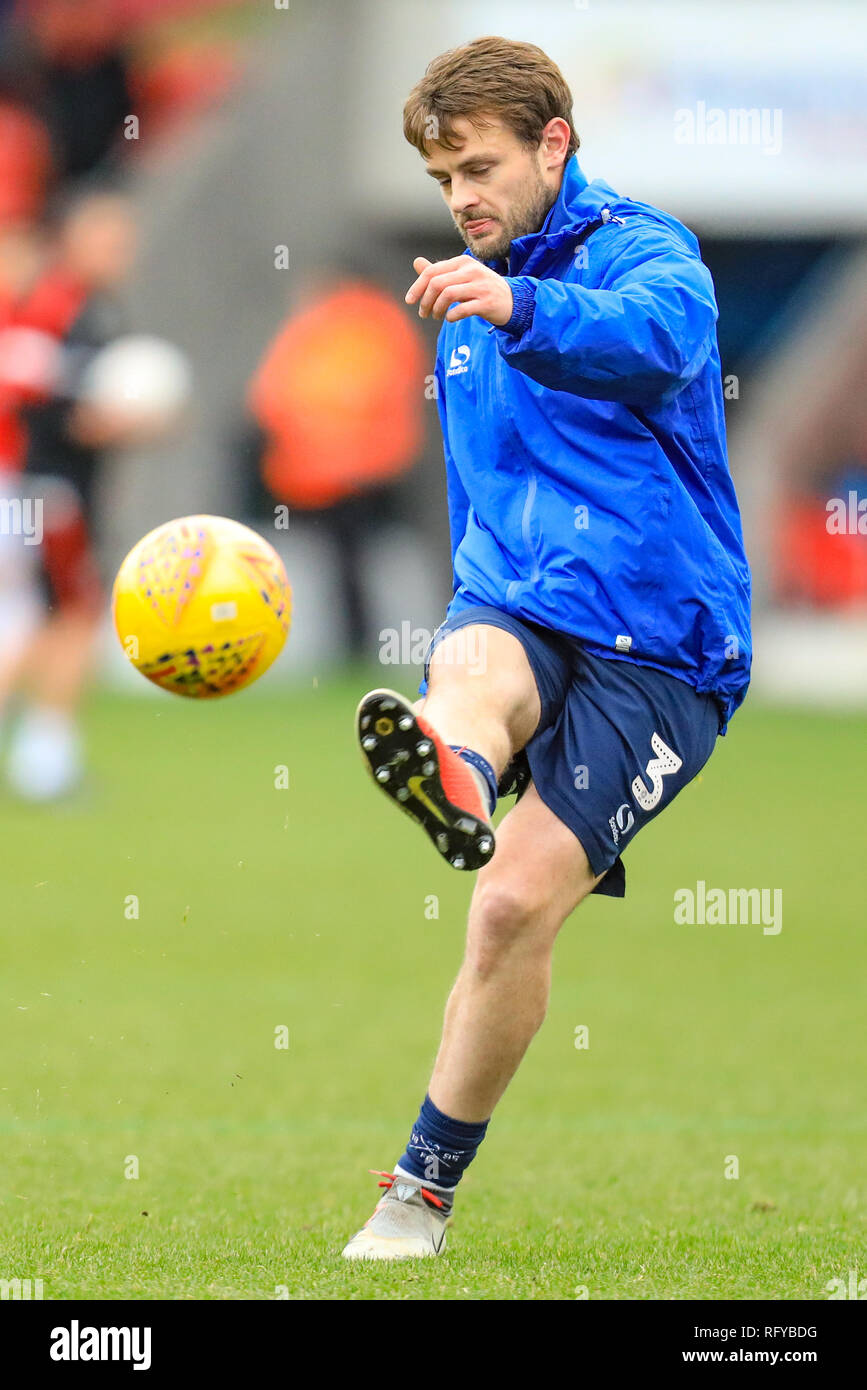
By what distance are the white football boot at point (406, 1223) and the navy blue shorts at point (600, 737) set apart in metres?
0.78

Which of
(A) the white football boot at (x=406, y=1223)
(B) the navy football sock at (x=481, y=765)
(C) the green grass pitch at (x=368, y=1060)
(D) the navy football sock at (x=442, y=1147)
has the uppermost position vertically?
(B) the navy football sock at (x=481, y=765)

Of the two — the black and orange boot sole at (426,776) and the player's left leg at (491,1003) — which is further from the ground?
the black and orange boot sole at (426,776)

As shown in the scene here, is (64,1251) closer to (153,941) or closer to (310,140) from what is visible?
(153,941)

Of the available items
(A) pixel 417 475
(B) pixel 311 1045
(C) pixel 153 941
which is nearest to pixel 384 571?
(A) pixel 417 475

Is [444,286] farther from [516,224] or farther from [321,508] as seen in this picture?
[321,508]

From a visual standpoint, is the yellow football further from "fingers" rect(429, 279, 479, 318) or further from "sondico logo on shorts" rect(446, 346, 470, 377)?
"fingers" rect(429, 279, 479, 318)

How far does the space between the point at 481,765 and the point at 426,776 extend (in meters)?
0.16

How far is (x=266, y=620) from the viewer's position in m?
4.48

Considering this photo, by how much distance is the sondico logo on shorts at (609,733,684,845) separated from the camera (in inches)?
163

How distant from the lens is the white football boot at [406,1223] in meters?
4.17

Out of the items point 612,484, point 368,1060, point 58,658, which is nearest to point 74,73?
point 58,658

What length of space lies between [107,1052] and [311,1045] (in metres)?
0.68
